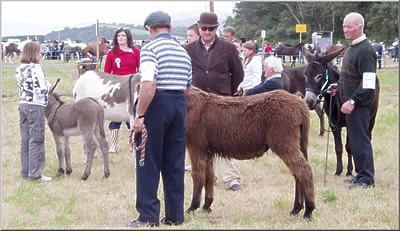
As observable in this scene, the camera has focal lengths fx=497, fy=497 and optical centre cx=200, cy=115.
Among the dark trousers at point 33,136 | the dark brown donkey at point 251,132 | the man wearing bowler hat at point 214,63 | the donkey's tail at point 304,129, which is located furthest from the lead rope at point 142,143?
the dark trousers at point 33,136

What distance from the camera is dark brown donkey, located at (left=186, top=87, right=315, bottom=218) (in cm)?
552

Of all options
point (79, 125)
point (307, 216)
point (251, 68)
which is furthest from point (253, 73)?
point (307, 216)

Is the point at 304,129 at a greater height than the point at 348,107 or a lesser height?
lesser

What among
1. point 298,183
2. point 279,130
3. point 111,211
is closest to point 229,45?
point 279,130

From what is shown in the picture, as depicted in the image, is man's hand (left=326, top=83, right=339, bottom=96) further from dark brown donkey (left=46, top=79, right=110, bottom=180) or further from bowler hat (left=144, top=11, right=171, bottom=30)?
dark brown donkey (left=46, top=79, right=110, bottom=180)

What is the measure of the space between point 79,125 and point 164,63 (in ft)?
11.3

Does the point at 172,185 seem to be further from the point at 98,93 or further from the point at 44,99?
the point at 98,93

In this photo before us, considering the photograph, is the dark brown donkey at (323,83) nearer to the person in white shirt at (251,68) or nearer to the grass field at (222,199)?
the person in white shirt at (251,68)

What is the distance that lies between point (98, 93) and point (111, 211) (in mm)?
3552

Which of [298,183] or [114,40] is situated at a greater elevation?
[114,40]

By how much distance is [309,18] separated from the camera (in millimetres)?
51594

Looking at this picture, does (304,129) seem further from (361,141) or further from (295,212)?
(361,141)

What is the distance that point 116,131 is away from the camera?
10.2 m

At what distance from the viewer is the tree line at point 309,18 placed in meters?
43.7
